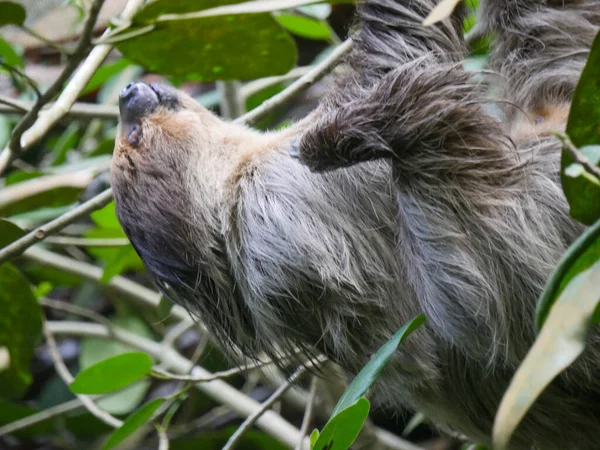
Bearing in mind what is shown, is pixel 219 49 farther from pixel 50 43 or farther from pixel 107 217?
pixel 107 217

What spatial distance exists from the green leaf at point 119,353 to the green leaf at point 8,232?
4.43ft

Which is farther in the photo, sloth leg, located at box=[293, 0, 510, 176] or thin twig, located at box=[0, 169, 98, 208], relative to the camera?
thin twig, located at box=[0, 169, 98, 208]

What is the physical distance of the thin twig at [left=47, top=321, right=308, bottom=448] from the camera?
136 inches

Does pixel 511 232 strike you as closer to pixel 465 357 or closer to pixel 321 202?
pixel 465 357

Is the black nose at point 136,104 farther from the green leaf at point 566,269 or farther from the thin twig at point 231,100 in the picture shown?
the green leaf at point 566,269

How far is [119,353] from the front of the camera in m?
3.91

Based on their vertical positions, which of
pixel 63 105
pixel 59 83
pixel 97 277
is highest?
pixel 59 83

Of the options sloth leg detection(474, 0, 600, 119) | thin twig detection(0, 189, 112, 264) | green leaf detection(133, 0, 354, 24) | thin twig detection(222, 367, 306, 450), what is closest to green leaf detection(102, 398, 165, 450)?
thin twig detection(222, 367, 306, 450)

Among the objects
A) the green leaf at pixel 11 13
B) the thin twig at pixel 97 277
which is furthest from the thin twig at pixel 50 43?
the thin twig at pixel 97 277

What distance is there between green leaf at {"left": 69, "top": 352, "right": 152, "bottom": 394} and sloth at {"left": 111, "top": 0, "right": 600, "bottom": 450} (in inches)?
9.2

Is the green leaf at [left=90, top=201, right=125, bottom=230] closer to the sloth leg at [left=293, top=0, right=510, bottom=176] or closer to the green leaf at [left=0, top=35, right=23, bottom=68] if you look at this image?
the green leaf at [left=0, top=35, right=23, bottom=68]

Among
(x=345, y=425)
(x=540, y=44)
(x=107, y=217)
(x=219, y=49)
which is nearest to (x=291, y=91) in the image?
(x=219, y=49)

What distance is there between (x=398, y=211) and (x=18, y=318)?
143 cm

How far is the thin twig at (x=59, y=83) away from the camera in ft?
6.46
